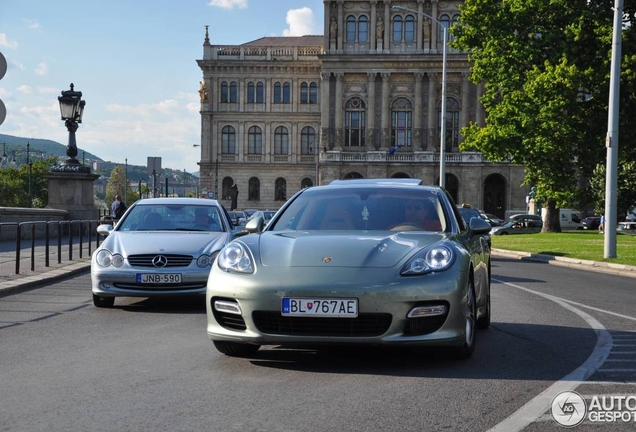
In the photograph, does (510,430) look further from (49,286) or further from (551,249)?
(551,249)

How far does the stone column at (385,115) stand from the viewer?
8938 centimetres

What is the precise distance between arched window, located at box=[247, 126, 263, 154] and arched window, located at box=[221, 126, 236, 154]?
1.69 m

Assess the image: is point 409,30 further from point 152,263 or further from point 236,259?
point 236,259

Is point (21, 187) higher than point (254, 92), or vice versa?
point (254, 92)

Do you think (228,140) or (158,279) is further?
(228,140)

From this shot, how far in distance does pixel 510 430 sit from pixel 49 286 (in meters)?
11.7

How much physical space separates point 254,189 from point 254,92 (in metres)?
11.0

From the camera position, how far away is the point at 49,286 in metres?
15.2

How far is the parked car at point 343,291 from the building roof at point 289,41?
9976cm

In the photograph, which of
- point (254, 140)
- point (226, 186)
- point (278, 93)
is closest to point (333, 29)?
point (278, 93)

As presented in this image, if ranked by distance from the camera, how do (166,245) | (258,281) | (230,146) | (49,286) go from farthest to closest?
1. (230,146)
2. (49,286)
3. (166,245)
4. (258,281)

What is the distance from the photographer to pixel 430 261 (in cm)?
705

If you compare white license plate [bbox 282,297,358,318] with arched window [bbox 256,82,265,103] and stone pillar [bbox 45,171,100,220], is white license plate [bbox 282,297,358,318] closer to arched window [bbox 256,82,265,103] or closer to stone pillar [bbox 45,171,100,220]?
stone pillar [bbox 45,171,100,220]

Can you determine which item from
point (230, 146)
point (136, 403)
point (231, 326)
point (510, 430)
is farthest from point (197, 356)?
point (230, 146)
